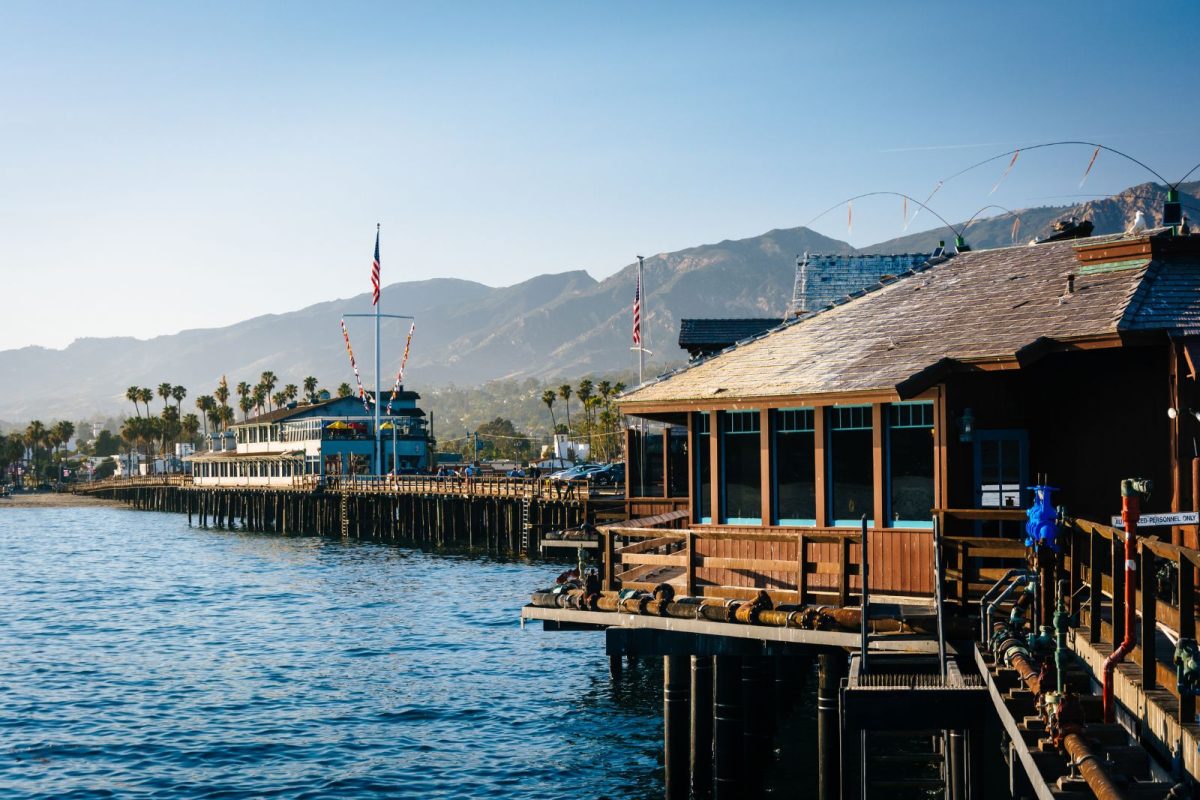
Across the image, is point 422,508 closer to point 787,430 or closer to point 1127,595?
point 787,430

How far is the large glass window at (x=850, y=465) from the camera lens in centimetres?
1852

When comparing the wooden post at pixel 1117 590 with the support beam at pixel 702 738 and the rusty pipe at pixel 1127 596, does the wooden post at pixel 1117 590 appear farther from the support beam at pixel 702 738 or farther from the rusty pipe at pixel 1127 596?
the support beam at pixel 702 738

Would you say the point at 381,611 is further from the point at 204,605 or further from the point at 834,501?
the point at 834,501

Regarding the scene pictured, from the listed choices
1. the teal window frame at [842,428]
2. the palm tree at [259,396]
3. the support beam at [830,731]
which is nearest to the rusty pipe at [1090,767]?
the support beam at [830,731]

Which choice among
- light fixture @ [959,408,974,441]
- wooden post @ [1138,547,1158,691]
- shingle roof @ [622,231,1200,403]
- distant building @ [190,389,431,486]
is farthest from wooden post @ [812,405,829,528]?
distant building @ [190,389,431,486]

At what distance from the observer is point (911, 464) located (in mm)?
18125

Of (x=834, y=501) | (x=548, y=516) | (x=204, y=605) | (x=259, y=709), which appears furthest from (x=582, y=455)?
(x=834, y=501)

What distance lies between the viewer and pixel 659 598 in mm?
17469

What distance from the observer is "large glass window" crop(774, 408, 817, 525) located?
63.2 feet

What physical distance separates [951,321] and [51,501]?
6233 inches

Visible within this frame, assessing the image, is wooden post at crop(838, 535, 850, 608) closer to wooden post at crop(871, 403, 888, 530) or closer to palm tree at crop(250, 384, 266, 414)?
wooden post at crop(871, 403, 888, 530)

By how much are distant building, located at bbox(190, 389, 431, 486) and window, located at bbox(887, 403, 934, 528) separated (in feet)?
269

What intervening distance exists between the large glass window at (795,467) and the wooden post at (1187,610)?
426 inches

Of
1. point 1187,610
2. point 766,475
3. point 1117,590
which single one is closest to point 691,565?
point 766,475
